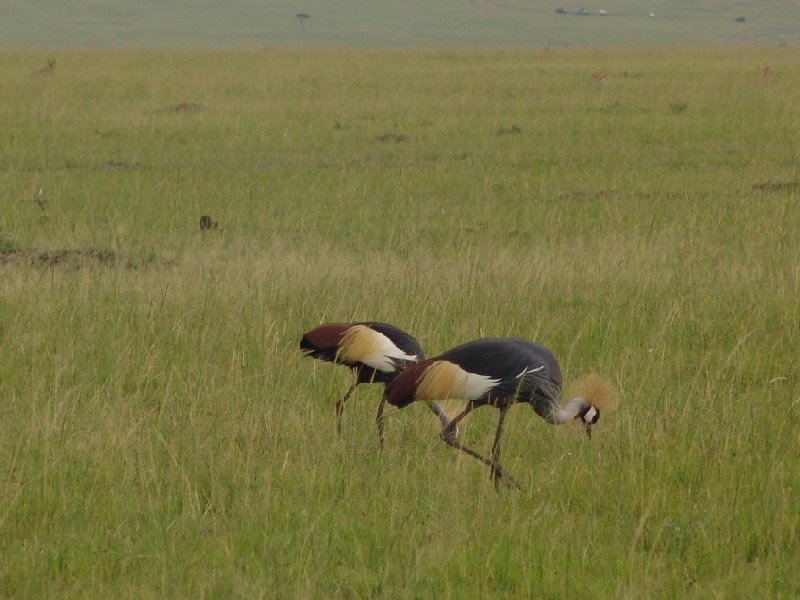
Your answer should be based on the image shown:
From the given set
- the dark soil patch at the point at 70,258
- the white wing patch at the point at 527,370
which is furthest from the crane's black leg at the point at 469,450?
the dark soil patch at the point at 70,258

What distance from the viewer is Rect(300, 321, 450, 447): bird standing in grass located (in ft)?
16.4

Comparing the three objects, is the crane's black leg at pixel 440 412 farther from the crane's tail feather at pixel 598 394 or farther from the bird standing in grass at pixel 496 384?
the crane's tail feather at pixel 598 394

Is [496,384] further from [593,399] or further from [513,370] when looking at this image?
[593,399]

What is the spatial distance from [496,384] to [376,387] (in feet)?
5.10

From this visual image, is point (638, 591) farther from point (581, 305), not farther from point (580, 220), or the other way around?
point (580, 220)

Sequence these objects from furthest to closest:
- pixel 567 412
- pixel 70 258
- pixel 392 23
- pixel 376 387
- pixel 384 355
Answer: pixel 392 23
pixel 70 258
pixel 376 387
pixel 384 355
pixel 567 412

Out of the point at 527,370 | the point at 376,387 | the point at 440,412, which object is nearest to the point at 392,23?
the point at 376,387

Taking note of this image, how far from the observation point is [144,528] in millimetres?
4246

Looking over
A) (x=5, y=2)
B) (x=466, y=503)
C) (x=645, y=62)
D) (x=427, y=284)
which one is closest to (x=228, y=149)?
(x=427, y=284)

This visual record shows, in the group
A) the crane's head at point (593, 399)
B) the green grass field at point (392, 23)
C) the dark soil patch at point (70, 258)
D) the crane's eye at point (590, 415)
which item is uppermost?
the crane's head at point (593, 399)

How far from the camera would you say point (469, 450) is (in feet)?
15.0

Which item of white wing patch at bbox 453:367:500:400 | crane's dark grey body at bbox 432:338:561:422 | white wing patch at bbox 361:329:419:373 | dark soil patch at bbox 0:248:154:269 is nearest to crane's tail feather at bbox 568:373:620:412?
crane's dark grey body at bbox 432:338:561:422

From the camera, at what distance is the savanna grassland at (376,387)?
401cm

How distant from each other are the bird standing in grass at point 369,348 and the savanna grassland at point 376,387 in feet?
0.97
